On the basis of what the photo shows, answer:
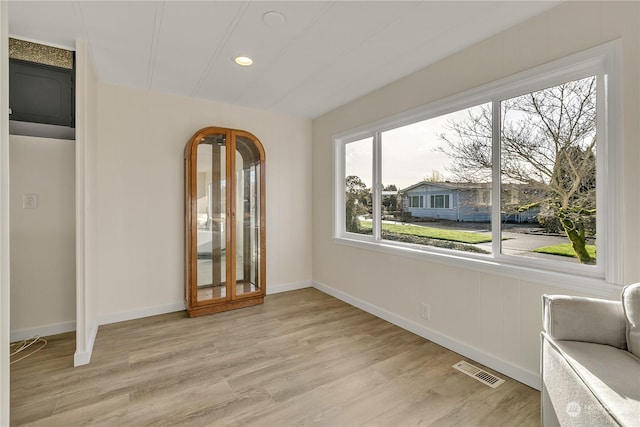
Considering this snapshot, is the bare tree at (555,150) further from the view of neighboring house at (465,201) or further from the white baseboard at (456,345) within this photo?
the white baseboard at (456,345)

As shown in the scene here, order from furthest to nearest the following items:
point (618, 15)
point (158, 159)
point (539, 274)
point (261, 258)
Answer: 1. point (261, 258)
2. point (158, 159)
3. point (539, 274)
4. point (618, 15)

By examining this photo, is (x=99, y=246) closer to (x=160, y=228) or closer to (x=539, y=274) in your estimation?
(x=160, y=228)

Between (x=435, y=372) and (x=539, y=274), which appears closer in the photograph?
(x=539, y=274)

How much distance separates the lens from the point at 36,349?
2.53 m

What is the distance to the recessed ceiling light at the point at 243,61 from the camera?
2541mm

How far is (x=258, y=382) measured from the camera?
208 centimetres

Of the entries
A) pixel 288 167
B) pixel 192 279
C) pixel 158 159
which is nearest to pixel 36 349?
pixel 192 279

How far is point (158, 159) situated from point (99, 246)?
3.44ft

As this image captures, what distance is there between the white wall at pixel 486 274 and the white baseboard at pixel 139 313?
1.96 meters

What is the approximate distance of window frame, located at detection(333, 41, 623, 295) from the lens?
1.67m

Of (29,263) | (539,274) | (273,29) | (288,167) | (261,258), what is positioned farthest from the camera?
(288,167)

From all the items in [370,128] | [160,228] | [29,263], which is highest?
[370,128]

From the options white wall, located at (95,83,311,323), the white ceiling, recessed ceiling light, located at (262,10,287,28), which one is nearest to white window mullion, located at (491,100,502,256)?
the white ceiling

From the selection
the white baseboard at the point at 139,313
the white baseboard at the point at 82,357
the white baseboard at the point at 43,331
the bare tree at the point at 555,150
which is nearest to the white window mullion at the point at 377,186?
the bare tree at the point at 555,150
